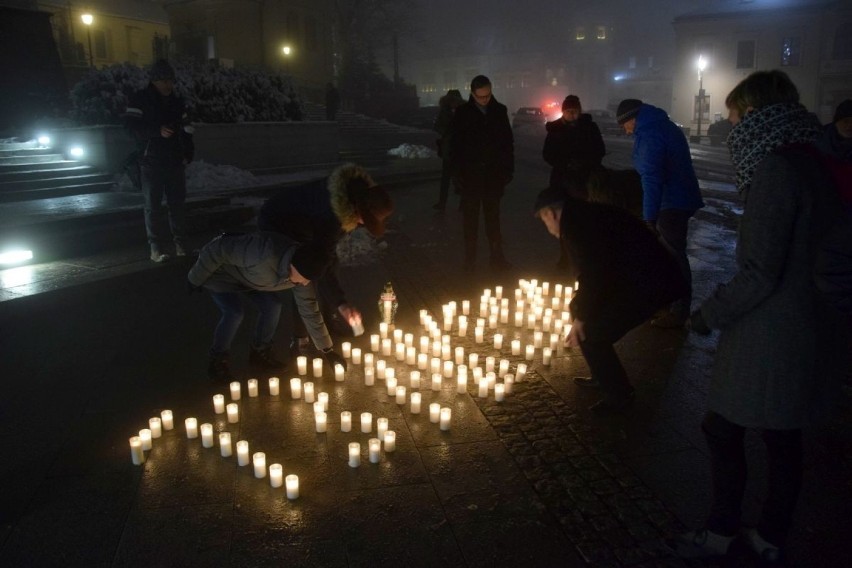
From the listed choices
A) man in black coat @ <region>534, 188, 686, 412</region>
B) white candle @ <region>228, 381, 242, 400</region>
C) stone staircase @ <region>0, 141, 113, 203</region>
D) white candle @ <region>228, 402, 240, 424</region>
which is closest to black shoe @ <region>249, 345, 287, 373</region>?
white candle @ <region>228, 381, 242, 400</region>

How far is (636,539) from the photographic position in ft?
10.9

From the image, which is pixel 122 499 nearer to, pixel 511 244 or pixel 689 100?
pixel 511 244

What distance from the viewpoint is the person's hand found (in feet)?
14.5

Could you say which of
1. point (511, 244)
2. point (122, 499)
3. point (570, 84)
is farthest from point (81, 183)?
point (570, 84)

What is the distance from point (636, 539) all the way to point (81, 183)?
12.4 metres

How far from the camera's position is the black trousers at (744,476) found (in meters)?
2.88

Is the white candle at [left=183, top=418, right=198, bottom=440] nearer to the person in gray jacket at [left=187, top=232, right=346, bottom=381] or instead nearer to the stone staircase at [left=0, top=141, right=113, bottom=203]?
the person in gray jacket at [left=187, top=232, right=346, bottom=381]

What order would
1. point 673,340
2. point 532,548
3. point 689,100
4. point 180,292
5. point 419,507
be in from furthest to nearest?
point 689,100, point 180,292, point 673,340, point 419,507, point 532,548

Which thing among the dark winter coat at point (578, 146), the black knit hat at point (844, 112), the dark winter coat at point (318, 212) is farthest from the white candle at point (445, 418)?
the dark winter coat at point (578, 146)

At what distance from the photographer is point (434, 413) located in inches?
183

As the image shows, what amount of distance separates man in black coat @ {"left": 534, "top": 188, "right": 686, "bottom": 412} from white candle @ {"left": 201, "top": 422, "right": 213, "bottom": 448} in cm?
241

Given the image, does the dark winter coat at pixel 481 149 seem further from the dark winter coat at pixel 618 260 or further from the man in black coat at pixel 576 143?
the dark winter coat at pixel 618 260

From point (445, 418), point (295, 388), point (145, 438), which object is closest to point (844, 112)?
point (445, 418)

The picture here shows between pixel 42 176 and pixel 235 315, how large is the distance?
9556mm
